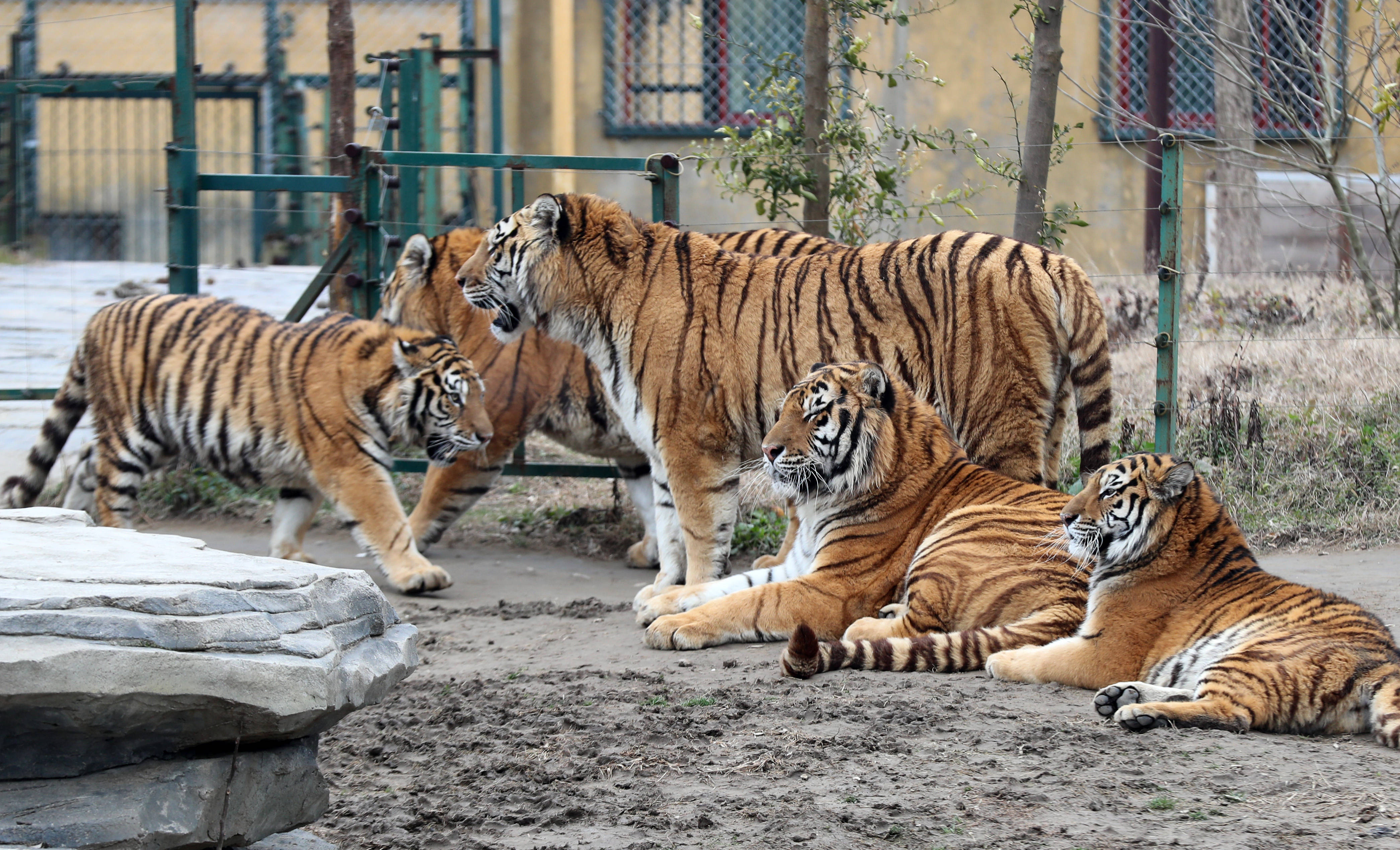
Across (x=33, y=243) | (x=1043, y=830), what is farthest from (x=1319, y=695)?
(x=33, y=243)

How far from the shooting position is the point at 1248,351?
7.71m

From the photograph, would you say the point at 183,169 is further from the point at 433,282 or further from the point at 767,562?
the point at 767,562

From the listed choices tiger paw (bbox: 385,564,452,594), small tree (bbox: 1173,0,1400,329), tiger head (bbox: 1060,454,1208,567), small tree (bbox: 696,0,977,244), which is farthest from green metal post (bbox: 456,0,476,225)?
tiger head (bbox: 1060,454,1208,567)

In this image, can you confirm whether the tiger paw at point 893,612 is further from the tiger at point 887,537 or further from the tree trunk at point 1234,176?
the tree trunk at point 1234,176

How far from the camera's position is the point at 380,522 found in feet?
18.5

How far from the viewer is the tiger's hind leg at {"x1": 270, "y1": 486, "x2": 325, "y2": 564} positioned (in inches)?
238

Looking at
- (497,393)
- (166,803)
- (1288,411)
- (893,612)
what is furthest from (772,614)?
(1288,411)

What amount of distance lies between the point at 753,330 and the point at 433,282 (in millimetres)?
1791

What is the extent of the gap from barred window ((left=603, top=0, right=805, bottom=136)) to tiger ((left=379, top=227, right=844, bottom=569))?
7568 millimetres

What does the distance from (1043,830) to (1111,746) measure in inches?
21.5

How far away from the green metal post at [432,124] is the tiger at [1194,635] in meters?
7.38

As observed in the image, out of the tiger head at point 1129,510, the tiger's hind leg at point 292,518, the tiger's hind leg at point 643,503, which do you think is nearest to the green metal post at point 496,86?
the tiger's hind leg at point 643,503

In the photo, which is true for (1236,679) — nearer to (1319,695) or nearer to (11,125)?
(1319,695)

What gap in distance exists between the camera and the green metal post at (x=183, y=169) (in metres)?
6.91
